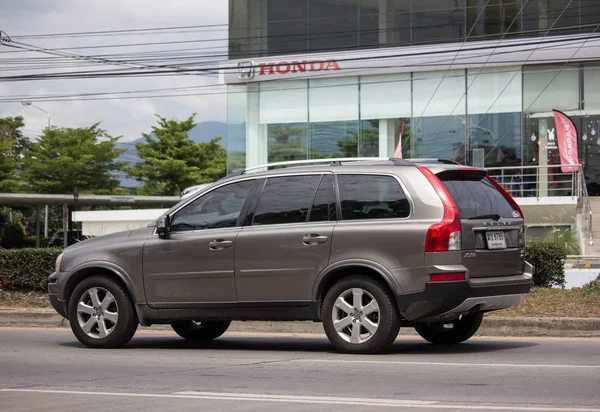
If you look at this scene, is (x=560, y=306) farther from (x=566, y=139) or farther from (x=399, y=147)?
(x=399, y=147)

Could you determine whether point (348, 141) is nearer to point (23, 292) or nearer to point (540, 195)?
point (540, 195)

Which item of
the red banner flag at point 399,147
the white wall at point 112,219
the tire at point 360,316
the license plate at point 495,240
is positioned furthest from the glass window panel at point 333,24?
the tire at point 360,316

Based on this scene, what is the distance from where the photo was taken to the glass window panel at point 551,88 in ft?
122

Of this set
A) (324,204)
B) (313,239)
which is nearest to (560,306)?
(324,204)

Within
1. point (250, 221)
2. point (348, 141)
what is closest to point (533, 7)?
point (348, 141)

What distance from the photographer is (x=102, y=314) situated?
1119cm

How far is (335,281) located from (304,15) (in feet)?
101

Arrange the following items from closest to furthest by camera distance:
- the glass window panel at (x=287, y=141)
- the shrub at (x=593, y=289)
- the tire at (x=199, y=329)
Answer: the tire at (x=199, y=329), the shrub at (x=593, y=289), the glass window panel at (x=287, y=141)

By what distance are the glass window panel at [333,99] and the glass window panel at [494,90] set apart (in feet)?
14.8

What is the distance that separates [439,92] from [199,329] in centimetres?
2786

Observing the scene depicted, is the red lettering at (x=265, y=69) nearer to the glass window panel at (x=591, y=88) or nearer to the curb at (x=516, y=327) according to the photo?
the glass window panel at (x=591, y=88)

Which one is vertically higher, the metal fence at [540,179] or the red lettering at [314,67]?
the red lettering at [314,67]

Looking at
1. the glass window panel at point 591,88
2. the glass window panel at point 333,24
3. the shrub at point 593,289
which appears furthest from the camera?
the glass window panel at point 333,24

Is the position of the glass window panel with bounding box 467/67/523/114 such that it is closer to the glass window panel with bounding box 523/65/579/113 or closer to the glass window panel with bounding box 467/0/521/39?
the glass window panel with bounding box 523/65/579/113
